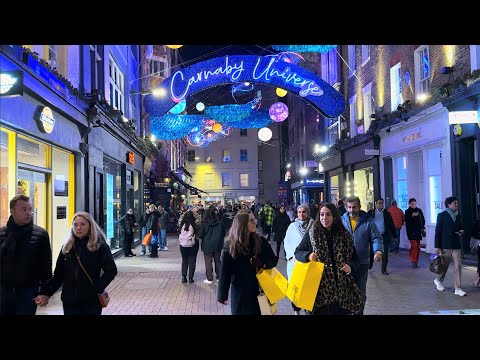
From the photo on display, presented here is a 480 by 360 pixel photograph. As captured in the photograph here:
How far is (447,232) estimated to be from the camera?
9750 millimetres

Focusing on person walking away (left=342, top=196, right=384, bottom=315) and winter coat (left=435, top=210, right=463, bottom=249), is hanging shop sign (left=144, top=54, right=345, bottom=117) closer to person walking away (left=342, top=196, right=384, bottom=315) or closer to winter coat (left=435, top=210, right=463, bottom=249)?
winter coat (left=435, top=210, right=463, bottom=249)

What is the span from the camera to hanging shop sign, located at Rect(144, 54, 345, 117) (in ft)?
41.4

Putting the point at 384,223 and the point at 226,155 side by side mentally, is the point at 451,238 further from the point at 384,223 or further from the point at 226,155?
the point at 226,155

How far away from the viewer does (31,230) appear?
18.9 feet

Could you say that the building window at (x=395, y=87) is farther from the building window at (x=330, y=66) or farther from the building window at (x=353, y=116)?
the building window at (x=330, y=66)

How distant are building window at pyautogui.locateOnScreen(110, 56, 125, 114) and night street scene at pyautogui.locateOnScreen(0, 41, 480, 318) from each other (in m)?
0.09

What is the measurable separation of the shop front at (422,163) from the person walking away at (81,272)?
12.1 metres

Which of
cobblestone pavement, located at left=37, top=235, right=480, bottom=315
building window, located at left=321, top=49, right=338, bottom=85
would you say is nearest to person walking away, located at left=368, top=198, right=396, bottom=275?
cobblestone pavement, located at left=37, top=235, right=480, bottom=315

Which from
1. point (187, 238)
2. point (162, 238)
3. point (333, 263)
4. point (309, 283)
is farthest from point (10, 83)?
point (162, 238)

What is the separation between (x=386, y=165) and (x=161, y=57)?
15047 mm

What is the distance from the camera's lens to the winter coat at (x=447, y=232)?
9734 millimetres

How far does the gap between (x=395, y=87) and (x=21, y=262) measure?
17.0m

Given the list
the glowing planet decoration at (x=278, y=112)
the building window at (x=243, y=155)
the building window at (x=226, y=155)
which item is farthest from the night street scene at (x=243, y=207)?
the building window at (x=243, y=155)

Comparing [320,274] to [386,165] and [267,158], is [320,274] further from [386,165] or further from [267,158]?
[267,158]
